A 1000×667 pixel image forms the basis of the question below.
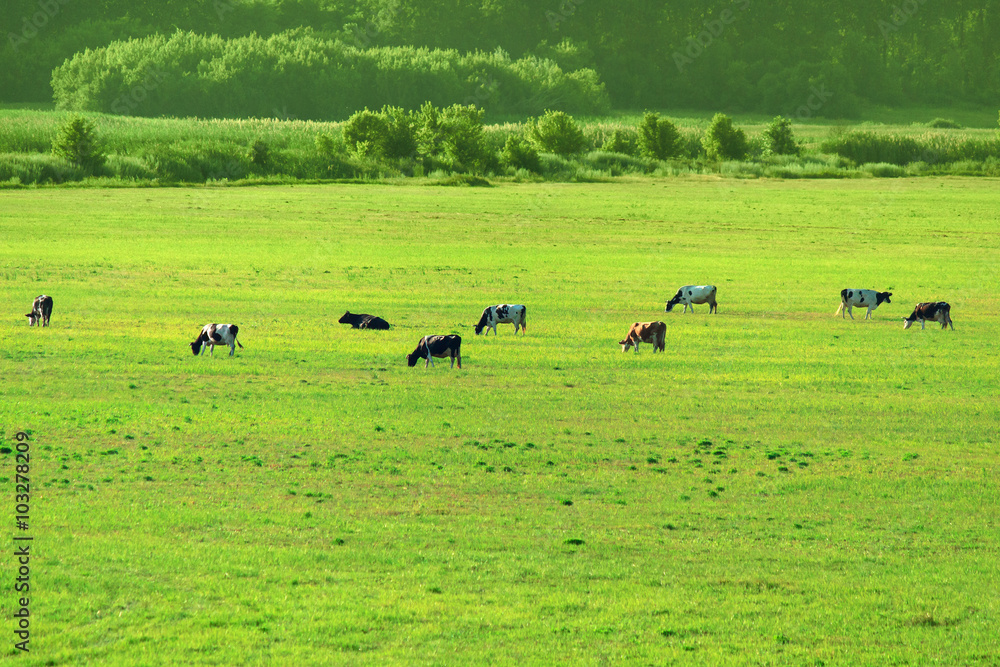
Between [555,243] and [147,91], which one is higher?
[147,91]

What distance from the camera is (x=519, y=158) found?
104m

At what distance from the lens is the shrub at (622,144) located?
118 m

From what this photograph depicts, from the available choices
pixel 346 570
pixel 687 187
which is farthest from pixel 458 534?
pixel 687 187

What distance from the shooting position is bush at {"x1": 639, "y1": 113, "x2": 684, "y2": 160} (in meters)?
118

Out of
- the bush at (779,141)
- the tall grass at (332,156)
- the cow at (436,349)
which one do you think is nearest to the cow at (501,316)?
the cow at (436,349)

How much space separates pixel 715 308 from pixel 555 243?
2210 cm

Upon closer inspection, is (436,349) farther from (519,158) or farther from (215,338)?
(519,158)

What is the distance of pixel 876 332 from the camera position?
3192 centimetres

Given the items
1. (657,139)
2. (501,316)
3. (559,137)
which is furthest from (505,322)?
(657,139)

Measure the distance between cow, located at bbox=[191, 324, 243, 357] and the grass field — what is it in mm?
414

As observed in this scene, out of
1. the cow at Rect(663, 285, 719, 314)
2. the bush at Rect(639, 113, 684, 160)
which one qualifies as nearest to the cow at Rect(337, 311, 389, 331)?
the cow at Rect(663, 285, 719, 314)

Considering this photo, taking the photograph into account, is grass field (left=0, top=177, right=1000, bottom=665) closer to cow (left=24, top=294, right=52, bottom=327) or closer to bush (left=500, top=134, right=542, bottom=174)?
cow (left=24, top=294, right=52, bottom=327)

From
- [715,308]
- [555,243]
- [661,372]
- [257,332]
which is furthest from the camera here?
[555,243]

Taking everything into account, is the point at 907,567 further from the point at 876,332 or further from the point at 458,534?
the point at 876,332
